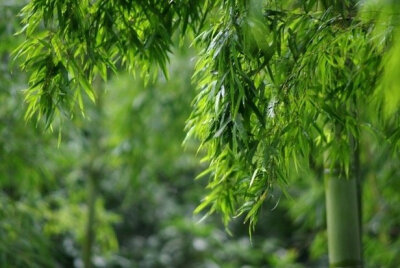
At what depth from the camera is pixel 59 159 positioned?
4156 mm

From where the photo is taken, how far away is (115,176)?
17.4 ft

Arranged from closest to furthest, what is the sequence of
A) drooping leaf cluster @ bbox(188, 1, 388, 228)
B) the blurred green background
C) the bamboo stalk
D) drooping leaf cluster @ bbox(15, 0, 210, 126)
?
drooping leaf cluster @ bbox(188, 1, 388, 228), drooping leaf cluster @ bbox(15, 0, 210, 126), the bamboo stalk, the blurred green background

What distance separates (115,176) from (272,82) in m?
3.73

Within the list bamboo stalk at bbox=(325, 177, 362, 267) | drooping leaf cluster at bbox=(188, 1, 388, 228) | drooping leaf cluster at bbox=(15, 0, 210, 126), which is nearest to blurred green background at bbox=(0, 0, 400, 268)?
bamboo stalk at bbox=(325, 177, 362, 267)

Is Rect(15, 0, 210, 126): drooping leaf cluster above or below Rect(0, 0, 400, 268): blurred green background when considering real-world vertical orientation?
above

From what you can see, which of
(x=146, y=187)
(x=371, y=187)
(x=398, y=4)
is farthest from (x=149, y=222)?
(x=398, y=4)

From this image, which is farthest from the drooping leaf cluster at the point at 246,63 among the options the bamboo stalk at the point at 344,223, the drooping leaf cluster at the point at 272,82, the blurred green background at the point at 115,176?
the blurred green background at the point at 115,176

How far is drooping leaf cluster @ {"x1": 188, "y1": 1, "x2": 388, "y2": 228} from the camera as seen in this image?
1.61 m

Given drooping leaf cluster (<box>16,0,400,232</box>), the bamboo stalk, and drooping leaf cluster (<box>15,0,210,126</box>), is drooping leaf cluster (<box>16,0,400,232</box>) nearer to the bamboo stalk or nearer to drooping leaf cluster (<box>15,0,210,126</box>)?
drooping leaf cluster (<box>15,0,210,126</box>)

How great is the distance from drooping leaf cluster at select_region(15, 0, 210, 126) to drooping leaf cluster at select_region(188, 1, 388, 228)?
0.45 ft

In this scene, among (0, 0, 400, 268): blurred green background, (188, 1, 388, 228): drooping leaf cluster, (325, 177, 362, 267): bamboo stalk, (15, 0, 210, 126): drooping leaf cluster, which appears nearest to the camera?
(188, 1, 388, 228): drooping leaf cluster

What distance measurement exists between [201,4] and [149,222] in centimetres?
409

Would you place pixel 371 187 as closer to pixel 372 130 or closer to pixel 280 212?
pixel 280 212

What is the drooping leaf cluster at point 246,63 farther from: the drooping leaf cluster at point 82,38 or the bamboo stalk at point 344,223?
the bamboo stalk at point 344,223
